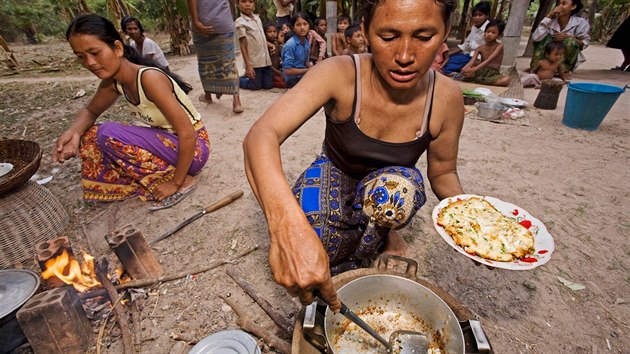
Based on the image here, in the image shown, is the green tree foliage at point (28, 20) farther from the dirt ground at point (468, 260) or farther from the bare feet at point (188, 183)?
the bare feet at point (188, 183)

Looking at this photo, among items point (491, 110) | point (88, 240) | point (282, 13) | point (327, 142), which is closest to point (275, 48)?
point (282, 13)

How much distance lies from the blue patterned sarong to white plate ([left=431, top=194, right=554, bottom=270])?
0.19 metres

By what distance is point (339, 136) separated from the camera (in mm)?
1805

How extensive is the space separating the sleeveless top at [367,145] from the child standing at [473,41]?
20.5 feet

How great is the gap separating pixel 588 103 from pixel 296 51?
488cm

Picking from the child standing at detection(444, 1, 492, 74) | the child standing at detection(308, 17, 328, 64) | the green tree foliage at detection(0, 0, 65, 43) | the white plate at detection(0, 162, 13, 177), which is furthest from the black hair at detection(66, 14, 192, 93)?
the green tree foliage at detection(0, 0, 65, 43)

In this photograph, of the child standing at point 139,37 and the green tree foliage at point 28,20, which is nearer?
the child standing at point 139,37

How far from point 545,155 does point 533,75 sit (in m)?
3.90

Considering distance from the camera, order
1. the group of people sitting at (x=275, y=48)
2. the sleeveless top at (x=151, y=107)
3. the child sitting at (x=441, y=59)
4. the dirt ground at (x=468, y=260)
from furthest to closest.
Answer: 1. the child sitting at (x=441, y=59)
2. the group of people sitting at (x=275, y=48)
3. the sleeveless top at (x=151, y=107)
4. the dirt ground at (x=468, y=260)

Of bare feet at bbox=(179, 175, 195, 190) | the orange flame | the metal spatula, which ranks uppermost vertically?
the metal spatula

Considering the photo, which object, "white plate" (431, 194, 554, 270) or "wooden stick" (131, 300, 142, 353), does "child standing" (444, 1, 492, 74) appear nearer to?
"white plate" (431, 194, 554, 270)

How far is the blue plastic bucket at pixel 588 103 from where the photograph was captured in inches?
161

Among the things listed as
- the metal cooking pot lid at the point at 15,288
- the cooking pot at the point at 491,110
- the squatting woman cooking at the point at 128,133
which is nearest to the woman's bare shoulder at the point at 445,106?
the squatting woman cooking at the point at 128,133

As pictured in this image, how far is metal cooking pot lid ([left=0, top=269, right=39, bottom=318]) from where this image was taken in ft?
5.05
